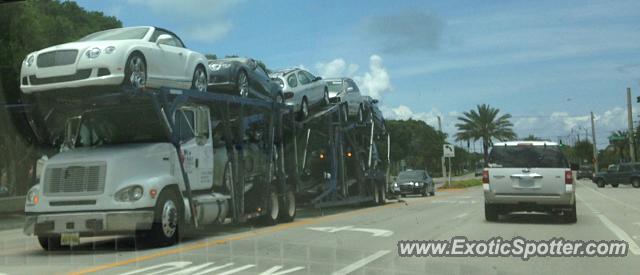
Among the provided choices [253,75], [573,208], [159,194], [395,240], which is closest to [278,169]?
[253,75]

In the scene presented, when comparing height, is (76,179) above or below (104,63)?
below

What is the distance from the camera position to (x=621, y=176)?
49.3 m

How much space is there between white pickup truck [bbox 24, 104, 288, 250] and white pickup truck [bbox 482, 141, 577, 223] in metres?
6.35

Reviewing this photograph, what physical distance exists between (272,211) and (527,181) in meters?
5.68

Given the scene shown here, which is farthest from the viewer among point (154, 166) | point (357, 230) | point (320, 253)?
point (357, 230)

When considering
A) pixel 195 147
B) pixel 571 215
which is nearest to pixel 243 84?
pixel 195 147

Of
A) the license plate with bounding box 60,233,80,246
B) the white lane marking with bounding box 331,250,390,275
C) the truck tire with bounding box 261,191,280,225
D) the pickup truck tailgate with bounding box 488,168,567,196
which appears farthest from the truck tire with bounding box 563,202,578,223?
the license plate with bounding box 60,233,80,246

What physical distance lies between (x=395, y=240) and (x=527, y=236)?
2.62m

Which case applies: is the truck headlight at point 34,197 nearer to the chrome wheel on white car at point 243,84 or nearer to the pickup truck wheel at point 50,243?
the pickup truck wheel at point 50,243

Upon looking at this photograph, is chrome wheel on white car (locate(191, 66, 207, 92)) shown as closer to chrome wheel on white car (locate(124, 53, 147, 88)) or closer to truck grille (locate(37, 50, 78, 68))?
chrome wheel on white car (locate(124, 53, 147, 88))

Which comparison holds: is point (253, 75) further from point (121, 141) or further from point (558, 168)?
point (558, 168)

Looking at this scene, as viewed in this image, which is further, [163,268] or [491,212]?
[491,212]

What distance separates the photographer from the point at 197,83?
13.4m

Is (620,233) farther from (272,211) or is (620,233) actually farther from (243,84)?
(243,84)
